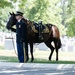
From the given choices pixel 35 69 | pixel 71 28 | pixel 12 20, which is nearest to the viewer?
pixel 35 69

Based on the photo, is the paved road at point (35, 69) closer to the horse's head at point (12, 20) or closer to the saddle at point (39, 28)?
the horse's head at point (12, 20)

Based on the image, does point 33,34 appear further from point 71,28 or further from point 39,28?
point 71,28

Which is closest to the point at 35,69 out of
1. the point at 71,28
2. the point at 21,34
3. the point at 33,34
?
the point at 21,34

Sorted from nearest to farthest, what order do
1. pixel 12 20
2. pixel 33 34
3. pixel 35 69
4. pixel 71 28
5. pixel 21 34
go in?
pixel 35 69 → pixel 21 34 → pixel 12 20 → pixel 33 34 → pixel 71 28

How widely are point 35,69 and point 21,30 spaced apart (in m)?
3.22

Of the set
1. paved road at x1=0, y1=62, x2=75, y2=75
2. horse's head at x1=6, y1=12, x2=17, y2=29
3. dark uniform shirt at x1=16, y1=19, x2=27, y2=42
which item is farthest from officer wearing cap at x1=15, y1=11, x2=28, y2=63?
paved road at x1=0, y1=62, x2=75, y2=75

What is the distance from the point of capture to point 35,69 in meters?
10.3

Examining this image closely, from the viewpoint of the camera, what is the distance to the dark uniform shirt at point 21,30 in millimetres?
13195

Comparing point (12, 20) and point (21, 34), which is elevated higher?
point (12, 20)

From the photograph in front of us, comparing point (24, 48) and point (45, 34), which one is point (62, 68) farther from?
point (45, 34)

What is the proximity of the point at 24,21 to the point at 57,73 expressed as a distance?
Result: 4.26 metres

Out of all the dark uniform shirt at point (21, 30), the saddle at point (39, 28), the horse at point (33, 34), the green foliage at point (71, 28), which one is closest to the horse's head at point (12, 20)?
the horse at point (33, 34)

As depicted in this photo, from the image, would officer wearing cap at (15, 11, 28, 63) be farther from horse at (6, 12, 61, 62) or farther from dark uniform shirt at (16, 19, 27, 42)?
horse at (6, 12, 61, 62)

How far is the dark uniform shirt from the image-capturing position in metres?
13.2
